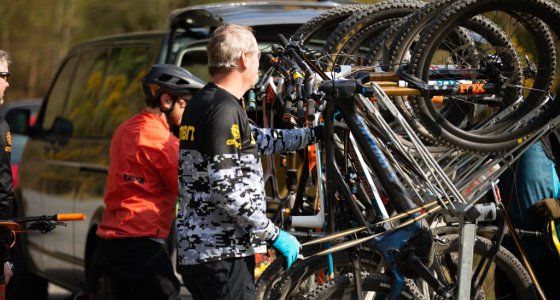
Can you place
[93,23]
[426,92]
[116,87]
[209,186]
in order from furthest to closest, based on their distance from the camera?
[93,23]
[116,87]
[426,92]
[209,186]

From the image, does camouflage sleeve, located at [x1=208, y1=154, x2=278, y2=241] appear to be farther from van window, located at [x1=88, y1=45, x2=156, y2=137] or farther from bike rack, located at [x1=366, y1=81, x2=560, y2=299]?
van window, located at [x1=88, y1=45, x2=156, y2=137]

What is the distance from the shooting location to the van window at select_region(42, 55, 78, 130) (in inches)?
384

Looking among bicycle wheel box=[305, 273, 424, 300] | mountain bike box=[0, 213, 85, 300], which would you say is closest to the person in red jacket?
mountain bike box=[0, 213, 85, 300]

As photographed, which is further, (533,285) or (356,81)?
(533,285)

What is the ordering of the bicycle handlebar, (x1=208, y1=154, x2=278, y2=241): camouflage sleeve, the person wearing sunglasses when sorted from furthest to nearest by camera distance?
the person wearing sunglasses < the bicycle handlebar < (x1=208, y1=154, x2=278, y2=241): camouflage sleeve

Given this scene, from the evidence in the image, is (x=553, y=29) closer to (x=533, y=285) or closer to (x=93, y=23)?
(x=533, y=285)

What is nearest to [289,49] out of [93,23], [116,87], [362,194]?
[362,194]

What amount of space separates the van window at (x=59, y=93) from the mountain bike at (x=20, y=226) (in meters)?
3.99

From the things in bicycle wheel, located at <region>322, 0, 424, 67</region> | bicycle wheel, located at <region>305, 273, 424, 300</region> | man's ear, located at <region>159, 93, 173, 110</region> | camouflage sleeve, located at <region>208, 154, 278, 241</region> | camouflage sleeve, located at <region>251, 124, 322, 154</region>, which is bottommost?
bicycle wheel, located at <region>305, 273, 424, 300</region>

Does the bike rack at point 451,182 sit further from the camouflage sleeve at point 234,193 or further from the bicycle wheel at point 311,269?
the camouflage sleeve at point 234,193

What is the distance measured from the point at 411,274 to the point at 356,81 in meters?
0.98

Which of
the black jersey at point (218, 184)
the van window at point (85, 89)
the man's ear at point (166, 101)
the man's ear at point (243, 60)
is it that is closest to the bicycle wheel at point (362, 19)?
the man's ear at point (166, 101)

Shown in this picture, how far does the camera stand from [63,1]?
76.0 ft

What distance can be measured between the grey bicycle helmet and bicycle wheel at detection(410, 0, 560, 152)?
4.35ft
